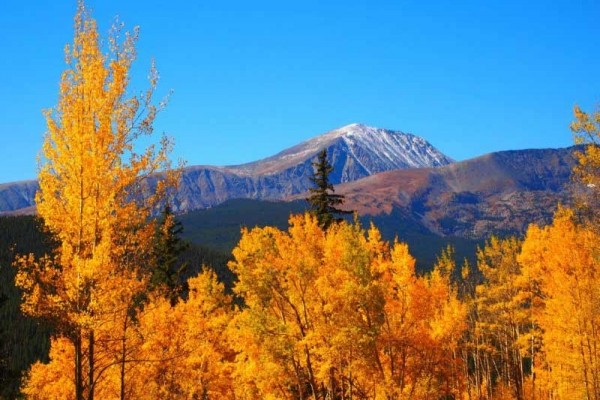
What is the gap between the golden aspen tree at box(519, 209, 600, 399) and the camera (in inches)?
1251

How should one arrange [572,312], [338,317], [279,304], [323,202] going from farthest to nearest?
[323,202] → [572,312] → [279,304] → [338,317]

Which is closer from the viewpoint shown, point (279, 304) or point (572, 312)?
point (279, 304)

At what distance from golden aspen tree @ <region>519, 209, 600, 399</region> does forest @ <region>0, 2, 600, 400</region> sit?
0.10 metres

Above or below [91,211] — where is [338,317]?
below

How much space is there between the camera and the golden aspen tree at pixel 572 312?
104 ft

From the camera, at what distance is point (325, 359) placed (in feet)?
87.6

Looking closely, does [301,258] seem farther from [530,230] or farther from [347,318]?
[530,230]

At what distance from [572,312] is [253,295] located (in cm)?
1869

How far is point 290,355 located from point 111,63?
1759cm

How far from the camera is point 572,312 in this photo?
3209cm

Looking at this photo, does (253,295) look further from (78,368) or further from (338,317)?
(78,368)

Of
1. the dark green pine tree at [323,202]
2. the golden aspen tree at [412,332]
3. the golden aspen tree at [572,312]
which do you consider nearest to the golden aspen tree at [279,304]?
the golden aspen tree at [412,332]

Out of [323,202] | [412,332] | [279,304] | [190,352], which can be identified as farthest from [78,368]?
A: [323,202]

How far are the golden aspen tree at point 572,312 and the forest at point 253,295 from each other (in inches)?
4.1
